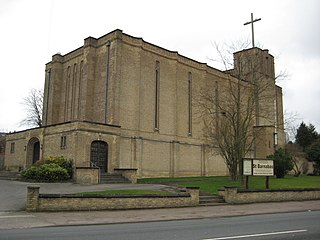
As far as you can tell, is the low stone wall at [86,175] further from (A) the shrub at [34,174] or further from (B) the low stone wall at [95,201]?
(B) the low stone wall at [95,201]

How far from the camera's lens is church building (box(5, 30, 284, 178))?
1181 inches

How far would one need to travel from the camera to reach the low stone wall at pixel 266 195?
65.5 feet

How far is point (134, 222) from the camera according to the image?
1280cm

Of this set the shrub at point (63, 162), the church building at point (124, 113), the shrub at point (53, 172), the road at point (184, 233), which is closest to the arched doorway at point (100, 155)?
the church building at point (124, 113)

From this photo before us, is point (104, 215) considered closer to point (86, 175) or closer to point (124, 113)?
point (86, 175)

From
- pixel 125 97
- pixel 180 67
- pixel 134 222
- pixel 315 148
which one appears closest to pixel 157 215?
pixel 134 222

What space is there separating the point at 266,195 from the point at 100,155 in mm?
14446

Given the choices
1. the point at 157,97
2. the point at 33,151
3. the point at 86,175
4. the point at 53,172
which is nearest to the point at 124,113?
the point at 157,97

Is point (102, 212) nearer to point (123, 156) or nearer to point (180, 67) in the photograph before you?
point (123, 156)

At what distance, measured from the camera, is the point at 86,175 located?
2519cm

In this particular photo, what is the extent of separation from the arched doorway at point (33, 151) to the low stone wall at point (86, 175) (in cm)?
961

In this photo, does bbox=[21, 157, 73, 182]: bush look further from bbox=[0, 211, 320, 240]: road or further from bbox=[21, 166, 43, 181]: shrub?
bbox=[0, 211, 320, 240]: road

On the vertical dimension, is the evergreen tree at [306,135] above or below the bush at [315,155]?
above

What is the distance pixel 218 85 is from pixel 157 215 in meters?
33.2
